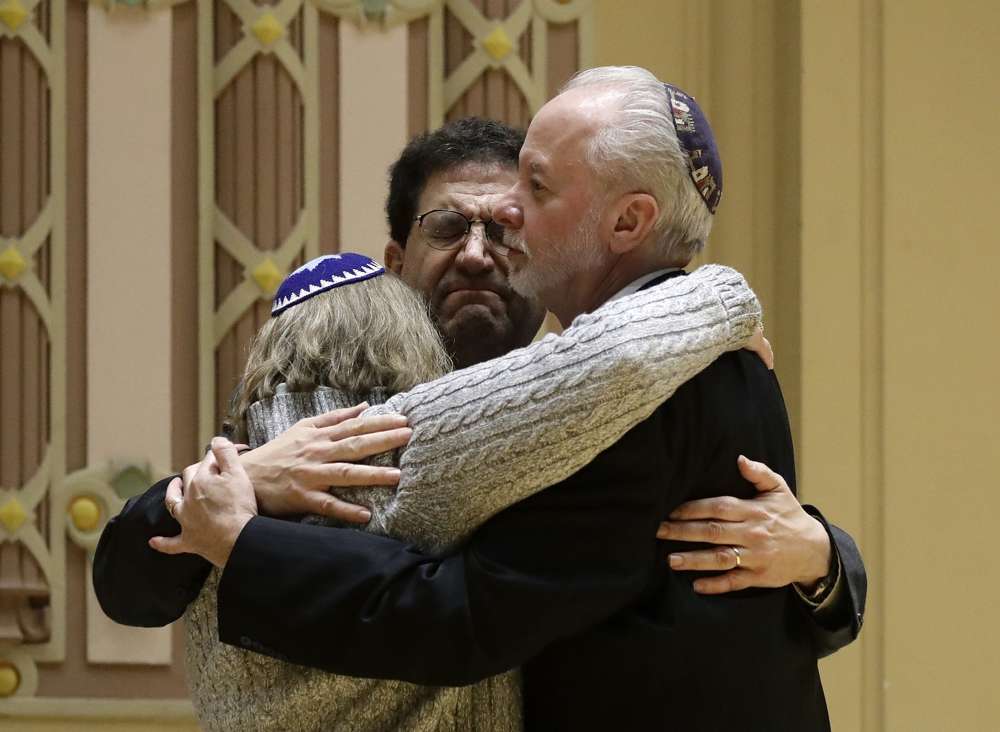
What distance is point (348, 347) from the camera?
6.68 feet

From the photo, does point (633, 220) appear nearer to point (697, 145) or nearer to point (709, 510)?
point (697, 145)

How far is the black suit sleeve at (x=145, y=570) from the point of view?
6.73ft

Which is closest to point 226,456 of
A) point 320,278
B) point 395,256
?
point 320,278

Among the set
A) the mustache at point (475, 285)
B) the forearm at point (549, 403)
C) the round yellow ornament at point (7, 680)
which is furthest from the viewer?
the round yellow ornament at point (7, 680)

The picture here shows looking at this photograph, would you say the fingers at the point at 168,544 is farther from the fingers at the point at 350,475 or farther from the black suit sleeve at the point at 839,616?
the black suit sleeve at the point at 839,616

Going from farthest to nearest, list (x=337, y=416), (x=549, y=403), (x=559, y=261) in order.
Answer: (x=559, y=261) → (x=337, y=416) → (x=549, y=403)

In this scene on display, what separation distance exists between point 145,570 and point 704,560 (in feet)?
2.63

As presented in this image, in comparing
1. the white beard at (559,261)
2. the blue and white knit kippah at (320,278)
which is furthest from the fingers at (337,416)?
the white beard at (559,261)

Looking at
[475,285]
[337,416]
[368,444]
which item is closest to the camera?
[368,444]

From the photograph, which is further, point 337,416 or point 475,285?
point 475,285

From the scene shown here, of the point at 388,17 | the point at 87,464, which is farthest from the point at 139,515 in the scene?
the point at 388,17

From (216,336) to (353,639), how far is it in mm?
2044

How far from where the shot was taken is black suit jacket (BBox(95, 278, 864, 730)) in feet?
5.83

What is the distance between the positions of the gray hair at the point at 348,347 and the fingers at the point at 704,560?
17.8 inches
